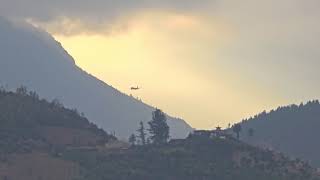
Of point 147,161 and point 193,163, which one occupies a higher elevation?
point 147,161

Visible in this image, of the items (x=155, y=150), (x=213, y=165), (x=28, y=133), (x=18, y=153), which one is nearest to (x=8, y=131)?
(x=28, y=133)

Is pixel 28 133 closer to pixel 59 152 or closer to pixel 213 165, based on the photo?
pixel 59 152

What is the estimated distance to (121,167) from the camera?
173375 mm

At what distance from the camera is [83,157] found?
179m

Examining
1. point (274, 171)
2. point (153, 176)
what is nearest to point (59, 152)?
point (153, 176)

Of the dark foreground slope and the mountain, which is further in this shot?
the mountain

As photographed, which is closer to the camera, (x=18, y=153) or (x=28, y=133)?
(x=18, y=153)

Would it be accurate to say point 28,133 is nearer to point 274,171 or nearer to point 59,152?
point 59,152

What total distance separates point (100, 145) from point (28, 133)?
604 inches

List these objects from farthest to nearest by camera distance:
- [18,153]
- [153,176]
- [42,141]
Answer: [42,141]
[18,153]
[153,176]

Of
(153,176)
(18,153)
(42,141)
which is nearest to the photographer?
(153,176)

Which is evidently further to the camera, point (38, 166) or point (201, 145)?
point (201, 145)

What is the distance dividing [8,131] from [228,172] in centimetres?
5294

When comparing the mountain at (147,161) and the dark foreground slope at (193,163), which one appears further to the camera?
the mountain at (147,161)
